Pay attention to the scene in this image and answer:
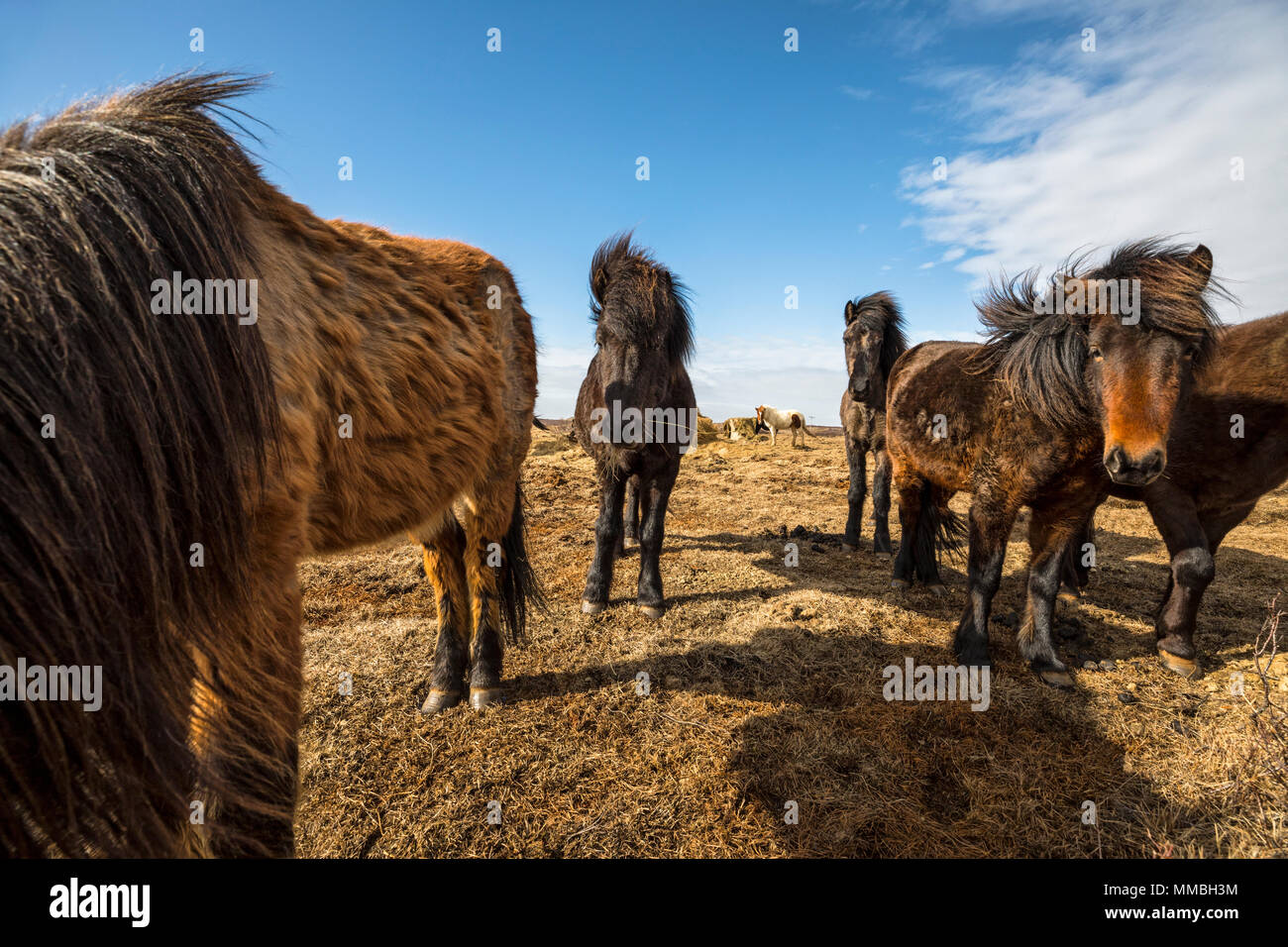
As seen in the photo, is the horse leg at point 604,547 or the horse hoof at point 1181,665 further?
the horse leg at point 604,547

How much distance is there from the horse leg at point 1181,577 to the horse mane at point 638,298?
421 cm

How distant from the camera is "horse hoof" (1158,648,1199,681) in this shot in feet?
12.5

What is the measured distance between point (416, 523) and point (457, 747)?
141 centimetres

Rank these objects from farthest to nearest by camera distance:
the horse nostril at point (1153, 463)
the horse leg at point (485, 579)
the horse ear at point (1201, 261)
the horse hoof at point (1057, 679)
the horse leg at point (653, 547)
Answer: the horse leg at point (653, 547)
the horse hoof at point (1057, 679)
the horse leg at point (485, 579)
the horse ear at point (1201, 261)
the horse nostril at point (1153, 463)

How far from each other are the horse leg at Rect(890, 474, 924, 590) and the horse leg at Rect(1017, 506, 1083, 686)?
1.60 m

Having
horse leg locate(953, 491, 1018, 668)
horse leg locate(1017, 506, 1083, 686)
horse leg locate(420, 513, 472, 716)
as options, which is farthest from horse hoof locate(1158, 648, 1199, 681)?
horse leg locate(420, 513, 472, 716)

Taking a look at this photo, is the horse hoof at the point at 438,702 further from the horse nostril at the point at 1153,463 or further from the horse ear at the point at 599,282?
the horse nostril at the point at 1153,463

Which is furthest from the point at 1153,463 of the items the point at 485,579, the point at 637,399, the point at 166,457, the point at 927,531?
the point at 166,457

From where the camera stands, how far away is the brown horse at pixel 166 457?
0.84 meters

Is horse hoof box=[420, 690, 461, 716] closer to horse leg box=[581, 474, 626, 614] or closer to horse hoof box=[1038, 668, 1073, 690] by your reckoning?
horse leg box=[581, 474, 626, 614]

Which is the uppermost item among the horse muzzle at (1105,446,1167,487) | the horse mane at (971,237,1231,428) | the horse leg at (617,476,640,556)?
the horse mane at (971,237,1231,428)

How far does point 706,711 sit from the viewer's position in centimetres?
336

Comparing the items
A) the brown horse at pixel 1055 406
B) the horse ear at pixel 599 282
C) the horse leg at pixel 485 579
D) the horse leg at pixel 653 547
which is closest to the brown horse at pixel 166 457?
the horse leg at pixel 485 579

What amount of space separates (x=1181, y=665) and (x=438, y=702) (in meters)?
5.43
